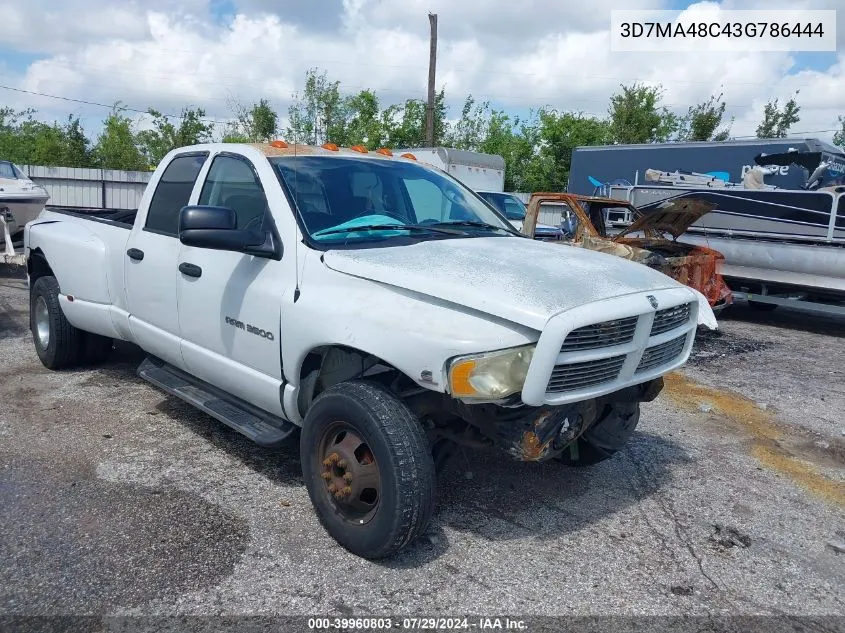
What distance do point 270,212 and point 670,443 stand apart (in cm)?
318

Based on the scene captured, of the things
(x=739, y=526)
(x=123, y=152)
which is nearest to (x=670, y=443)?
(x=739, y=526)

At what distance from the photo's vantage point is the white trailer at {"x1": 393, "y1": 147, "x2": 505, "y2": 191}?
52.1ft

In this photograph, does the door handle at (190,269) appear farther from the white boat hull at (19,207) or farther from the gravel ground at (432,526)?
the white boat hull at (19,207)

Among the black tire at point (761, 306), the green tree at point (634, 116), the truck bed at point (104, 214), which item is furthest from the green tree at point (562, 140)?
the truck bed at point (104, 214)

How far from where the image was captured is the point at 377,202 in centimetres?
405

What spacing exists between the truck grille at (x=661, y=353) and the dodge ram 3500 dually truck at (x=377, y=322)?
13 mm

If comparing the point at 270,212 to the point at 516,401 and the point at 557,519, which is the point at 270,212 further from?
the point at 557,519

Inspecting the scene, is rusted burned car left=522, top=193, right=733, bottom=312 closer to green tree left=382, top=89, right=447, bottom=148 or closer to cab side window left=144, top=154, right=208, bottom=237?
cab side window left=144, top=154, right=208, bottom=237

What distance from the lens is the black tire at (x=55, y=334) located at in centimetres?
571

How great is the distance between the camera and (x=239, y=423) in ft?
12.6

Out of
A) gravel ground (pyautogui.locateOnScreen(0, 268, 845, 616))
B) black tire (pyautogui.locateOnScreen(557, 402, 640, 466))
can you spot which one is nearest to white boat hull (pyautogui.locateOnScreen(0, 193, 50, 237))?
gravel ground (pyautogui.locateOnScreen(0, 268, 845, 616))

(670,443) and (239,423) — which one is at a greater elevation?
(239,423)

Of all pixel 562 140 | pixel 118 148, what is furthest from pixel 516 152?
pixel 118 148

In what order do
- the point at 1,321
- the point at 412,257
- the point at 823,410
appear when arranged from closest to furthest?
the point at 412,257 < the point at 823,410 < the point at 1,321
